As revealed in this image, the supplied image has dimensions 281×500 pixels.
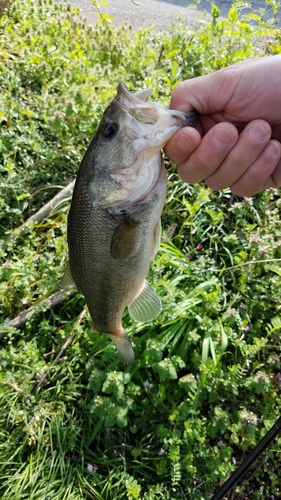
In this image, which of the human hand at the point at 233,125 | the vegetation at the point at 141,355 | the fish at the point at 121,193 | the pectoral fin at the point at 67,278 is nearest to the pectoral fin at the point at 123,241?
the fish at the point at 121,193

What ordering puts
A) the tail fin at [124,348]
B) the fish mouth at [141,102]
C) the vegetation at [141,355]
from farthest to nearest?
1. the vegetation at [141,355]
2. the tail fin at [124,348]
3. the fish mouth at [141,102]

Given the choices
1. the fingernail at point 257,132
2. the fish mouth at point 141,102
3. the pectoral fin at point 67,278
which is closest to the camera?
the fish mouth at point 141,102

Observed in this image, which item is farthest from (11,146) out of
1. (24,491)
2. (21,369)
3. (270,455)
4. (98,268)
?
(270,455)

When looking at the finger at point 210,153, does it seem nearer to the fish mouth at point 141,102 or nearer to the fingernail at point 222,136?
the fingernail at point 222,136

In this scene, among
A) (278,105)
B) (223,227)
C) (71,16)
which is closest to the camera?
(278,105)

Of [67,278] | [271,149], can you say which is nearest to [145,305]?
[67,278]

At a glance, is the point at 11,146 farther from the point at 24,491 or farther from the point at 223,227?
the point at 24,491

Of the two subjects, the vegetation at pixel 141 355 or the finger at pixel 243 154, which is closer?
the finger at pixel 243 154

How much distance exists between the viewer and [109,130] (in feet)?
4.61

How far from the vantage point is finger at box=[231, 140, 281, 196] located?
5.26 feet

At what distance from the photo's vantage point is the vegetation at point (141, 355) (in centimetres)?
227

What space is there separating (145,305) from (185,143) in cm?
74

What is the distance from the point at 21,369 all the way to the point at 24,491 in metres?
0.68

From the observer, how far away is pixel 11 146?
3434 millimetres
